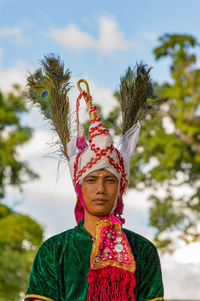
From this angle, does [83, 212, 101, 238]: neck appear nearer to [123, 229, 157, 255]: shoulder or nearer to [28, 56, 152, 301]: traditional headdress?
[28, 56, 152, 301]: traditional headdress

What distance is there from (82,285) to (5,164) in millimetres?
10114

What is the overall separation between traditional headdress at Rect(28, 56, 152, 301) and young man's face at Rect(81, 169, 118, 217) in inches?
1.3

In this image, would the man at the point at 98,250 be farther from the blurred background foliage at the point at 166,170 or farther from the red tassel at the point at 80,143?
the blurred background foliage at the point at 166,170

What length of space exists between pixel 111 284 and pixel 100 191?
490 mm

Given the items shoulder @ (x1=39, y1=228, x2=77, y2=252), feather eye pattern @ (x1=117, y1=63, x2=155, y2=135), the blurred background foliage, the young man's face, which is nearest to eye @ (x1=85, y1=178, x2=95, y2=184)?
the young man's face

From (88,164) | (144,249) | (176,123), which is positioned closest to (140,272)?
(144,249)

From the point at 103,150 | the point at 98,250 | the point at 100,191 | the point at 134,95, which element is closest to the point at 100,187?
the point at 100,191

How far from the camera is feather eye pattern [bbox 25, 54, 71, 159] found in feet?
8.84

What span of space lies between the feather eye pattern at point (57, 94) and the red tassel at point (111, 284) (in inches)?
30.0

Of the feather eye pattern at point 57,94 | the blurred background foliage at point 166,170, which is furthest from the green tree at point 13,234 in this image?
the feather eye pattern at point 57,94

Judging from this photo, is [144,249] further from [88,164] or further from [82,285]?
[88,164]

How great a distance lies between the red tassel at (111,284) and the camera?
2.27 meters

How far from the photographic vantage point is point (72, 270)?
2.36 meters

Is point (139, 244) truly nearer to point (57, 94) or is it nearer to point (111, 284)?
point (111, 284)
